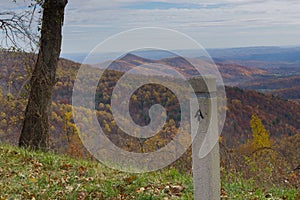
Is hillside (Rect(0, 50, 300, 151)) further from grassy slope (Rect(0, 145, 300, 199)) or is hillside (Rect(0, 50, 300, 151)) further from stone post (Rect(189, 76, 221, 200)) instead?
stone post (Rect(189, 76, 221, 200))

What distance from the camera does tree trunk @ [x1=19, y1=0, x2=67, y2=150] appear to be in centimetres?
932

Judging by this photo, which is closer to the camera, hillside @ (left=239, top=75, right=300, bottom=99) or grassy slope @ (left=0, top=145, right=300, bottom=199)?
grassy slope @ (left=0, top=145, right=300, bottom=199)

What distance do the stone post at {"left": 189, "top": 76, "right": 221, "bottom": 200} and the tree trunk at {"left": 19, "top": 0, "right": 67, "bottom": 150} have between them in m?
6.32

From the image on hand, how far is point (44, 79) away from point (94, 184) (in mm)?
3953

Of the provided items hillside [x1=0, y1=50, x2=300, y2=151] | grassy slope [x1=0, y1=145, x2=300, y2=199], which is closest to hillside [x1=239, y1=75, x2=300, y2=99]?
hillside [x1=0, y1=50, x2=300, y2=151]

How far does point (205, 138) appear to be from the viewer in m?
3.65

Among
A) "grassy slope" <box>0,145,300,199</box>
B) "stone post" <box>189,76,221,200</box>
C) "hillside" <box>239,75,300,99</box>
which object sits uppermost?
"stone post" <box>189,76,221,200</box>

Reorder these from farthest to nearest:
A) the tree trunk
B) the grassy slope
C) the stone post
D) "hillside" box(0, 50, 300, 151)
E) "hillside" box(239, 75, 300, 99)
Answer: "hillside" box(239, 75, 300, 99) → "hillside" box(0, 50, 300, 151) → the tree trunk → the grassy slope → the stone post

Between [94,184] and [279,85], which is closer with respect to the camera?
[94,184]

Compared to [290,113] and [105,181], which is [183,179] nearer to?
[105,181]

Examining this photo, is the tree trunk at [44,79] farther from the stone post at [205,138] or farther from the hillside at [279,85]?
the hillside at [279,85]

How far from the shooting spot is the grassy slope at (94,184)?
5.66 m

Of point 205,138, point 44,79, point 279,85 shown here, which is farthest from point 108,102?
A: point 279,85

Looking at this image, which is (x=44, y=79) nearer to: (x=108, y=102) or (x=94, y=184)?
(x=108, y=102)
